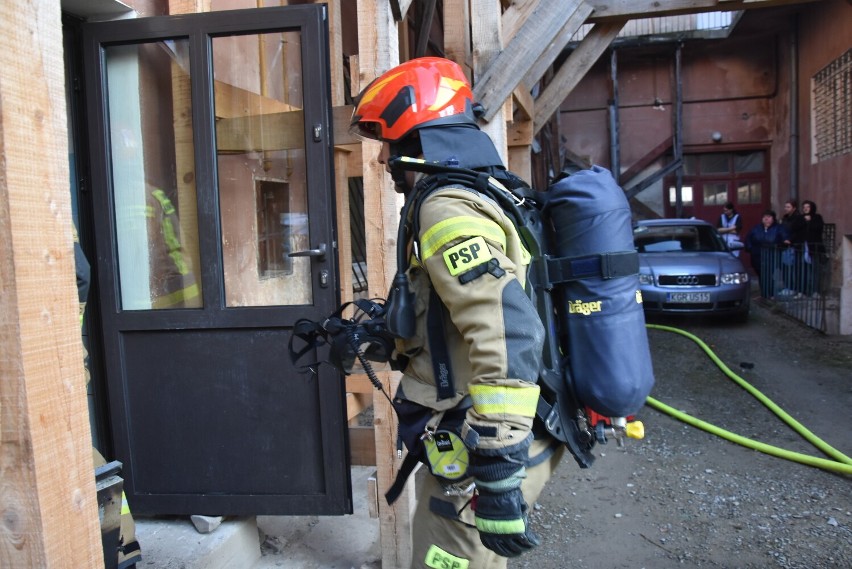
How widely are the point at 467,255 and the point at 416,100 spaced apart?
2.13 feet

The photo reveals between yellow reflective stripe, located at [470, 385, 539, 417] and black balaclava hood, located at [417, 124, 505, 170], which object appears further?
black balaclava hood, located at [417, 124, 505, 170]

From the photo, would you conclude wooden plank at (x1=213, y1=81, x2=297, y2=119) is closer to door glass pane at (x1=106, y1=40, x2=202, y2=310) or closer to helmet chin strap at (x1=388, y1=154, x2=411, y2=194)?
door glass pane at (x1=106, y1=40, x2=202, y2=310)

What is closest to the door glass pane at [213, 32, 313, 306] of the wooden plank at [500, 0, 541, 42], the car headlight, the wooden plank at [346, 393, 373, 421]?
the wooden plank at [346, 393, 373, 421]

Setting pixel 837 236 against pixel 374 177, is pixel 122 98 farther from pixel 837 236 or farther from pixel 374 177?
pixel 837 236

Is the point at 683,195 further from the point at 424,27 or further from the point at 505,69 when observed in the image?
the point at 505,69

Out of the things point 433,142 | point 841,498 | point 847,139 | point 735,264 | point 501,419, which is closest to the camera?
point 501,419

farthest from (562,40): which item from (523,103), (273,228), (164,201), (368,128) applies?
(368,128)

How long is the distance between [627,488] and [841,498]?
4.13ft

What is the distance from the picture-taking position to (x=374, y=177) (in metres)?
3.18

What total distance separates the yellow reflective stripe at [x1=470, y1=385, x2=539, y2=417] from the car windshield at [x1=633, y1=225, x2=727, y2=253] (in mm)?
8795

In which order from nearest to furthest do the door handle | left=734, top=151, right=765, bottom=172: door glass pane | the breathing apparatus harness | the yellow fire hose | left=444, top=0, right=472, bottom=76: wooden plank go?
1. the breathing apparatus harness
2. the door handle
3. left=444, top=0, right=472, bottom=76: wooden plank
4. the yellow fire hose
5. left=734, top=151, right=765, bottom=172: door glass pane

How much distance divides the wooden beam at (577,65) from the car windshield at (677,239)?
11.8ft

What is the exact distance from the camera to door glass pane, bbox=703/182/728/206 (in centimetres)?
1639

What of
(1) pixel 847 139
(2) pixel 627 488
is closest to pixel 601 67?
(1) pixel 847 139
